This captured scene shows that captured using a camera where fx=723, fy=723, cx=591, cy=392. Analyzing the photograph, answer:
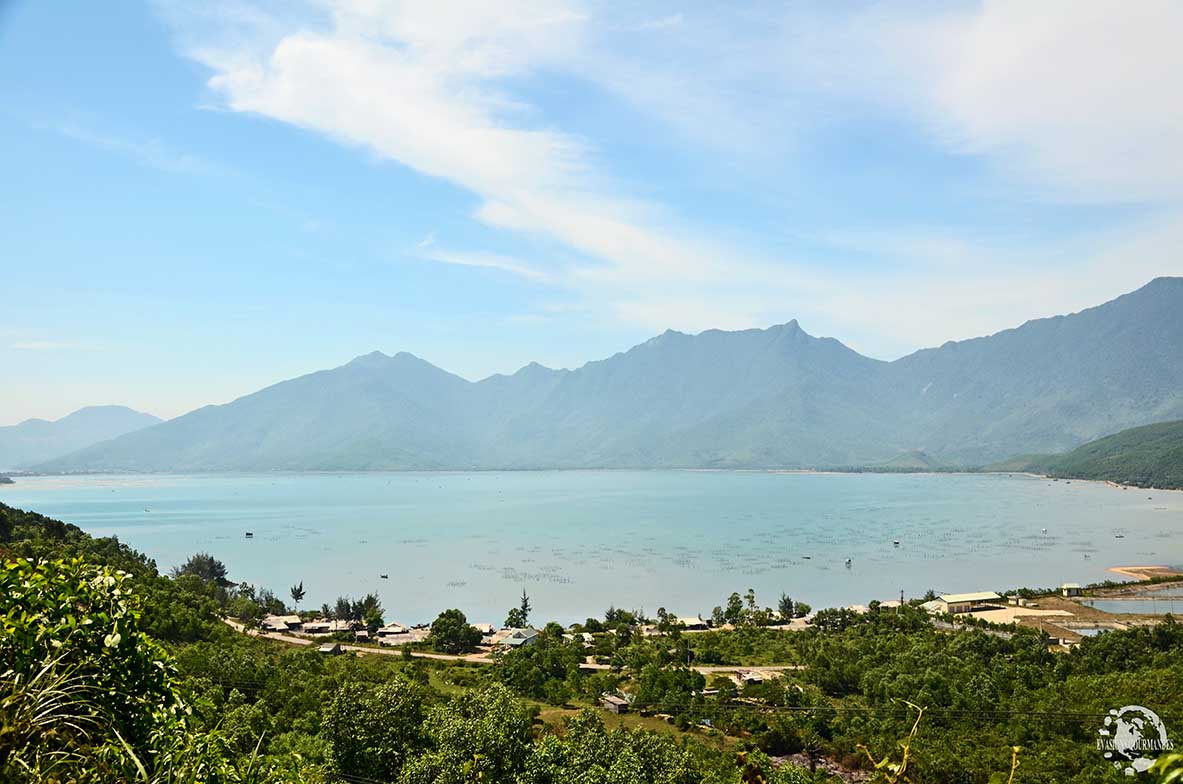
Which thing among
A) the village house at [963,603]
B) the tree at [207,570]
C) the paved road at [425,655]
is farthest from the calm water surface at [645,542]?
the paved road at [425,655]

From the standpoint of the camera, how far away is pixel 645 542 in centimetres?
5984

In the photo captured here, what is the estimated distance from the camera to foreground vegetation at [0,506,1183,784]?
9.07ft

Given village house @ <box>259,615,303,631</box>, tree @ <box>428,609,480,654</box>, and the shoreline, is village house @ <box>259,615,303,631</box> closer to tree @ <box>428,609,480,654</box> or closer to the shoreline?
tree @ <box>428,609,480,654</box>

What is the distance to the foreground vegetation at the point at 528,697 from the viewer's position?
276 centimetres

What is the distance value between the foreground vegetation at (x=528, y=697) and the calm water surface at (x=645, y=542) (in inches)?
425

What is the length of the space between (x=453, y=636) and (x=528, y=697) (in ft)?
26.0

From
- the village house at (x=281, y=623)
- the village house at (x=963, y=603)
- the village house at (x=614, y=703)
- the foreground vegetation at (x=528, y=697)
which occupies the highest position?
the foreground vegetation at (x=528, y=697)

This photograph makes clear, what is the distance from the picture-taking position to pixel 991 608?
33.1 meters

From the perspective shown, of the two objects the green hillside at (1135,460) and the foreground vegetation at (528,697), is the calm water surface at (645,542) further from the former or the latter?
the foreground vegetation at (528,697)

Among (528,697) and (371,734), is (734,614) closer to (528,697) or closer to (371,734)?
(528,697)

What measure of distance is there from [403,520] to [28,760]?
79.0 metres

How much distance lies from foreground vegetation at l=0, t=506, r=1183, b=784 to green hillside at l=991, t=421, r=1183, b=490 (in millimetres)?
98274

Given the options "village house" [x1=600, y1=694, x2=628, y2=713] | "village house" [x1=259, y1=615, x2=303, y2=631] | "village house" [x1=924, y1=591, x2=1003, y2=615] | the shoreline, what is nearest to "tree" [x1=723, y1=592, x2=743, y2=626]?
"village house" [x1=924, y1=591, x2=1003, y2=615]

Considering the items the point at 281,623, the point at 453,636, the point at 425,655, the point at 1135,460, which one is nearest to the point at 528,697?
the point at 425,655
